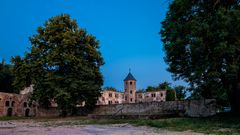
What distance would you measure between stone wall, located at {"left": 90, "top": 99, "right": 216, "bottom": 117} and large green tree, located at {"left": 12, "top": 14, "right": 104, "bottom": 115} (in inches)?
167

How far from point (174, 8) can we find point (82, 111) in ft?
61.7

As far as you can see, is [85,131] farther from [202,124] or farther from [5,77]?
[5,77]

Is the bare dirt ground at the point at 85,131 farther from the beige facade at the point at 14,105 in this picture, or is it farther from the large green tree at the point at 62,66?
the beige facade at the point at 14,105

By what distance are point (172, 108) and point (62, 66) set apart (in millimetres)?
13899

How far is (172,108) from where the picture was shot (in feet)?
81.9

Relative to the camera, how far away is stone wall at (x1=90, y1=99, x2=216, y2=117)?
22500mm

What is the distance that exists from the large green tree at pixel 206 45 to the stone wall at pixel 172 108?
355cm

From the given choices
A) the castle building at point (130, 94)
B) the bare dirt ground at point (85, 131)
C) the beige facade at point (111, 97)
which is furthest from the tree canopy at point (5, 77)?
the bare dirt ground at point (85, 131)

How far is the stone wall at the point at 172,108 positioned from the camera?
886 inches

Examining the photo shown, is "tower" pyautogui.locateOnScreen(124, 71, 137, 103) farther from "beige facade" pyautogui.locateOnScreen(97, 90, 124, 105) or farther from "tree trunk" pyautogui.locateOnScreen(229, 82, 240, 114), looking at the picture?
"tree trunk" pyautogui.locateOnScreen(229, 82, 240, 114)

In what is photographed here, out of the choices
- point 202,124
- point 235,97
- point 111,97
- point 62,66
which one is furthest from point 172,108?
point 111,97

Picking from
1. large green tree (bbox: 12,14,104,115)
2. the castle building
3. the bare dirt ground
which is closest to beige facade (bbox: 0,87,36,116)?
large green tree (bbox: 12,14,104,115)

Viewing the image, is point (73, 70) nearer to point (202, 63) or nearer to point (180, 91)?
point (202, 63)

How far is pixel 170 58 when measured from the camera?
64.2 ft
